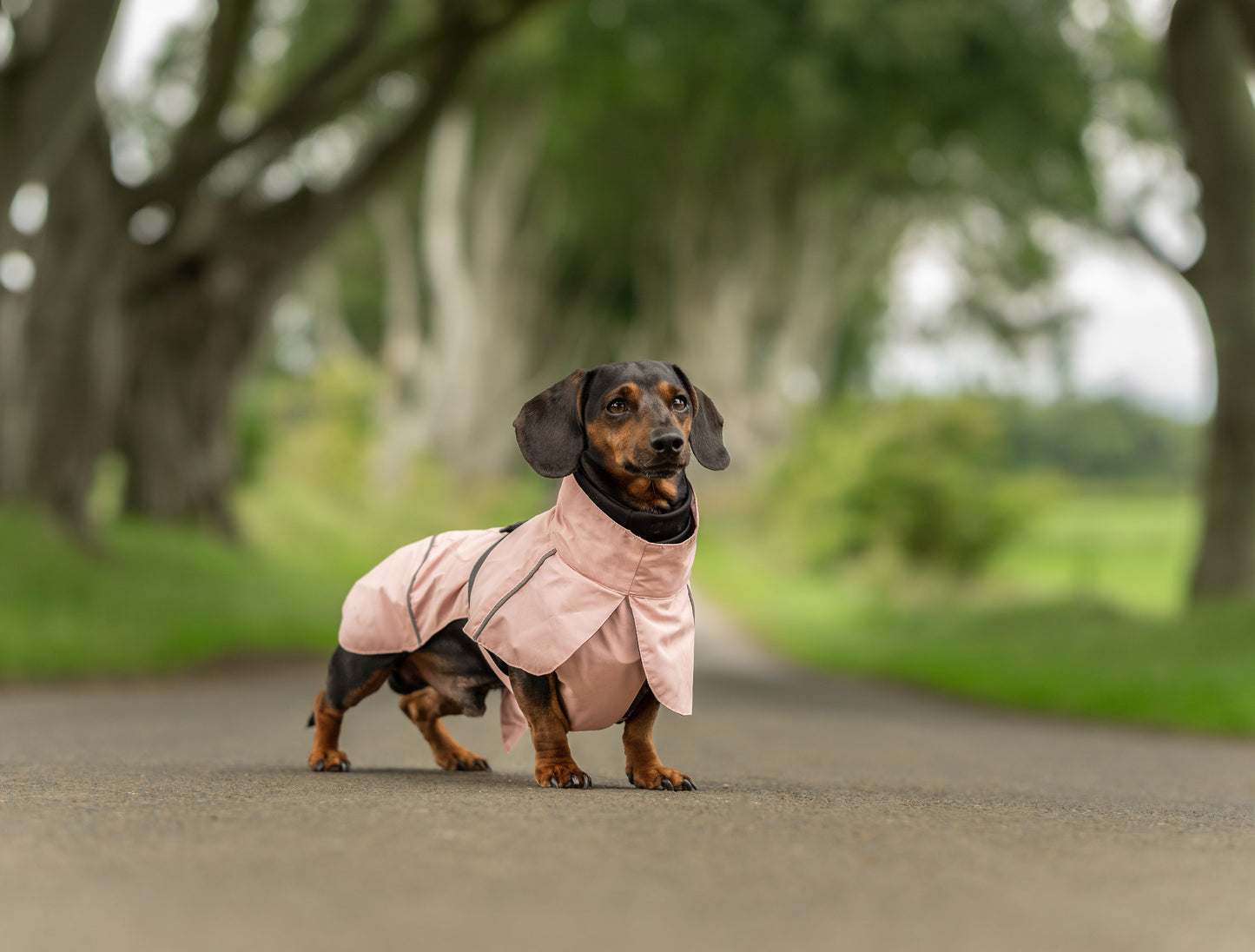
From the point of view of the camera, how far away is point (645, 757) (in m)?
4.83

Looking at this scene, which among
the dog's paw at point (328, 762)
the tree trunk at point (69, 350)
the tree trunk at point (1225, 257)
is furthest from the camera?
the tree trunk at point (69, 350)

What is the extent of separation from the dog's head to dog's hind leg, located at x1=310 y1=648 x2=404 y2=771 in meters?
1.02

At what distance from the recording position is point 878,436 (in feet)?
81.6

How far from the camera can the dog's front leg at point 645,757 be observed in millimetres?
4762

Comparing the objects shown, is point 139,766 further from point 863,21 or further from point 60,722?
point 863,21

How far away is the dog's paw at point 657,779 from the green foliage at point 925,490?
19194 mm

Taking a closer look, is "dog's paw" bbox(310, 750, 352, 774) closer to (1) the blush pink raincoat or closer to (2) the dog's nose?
(1) the blush pink raincoat

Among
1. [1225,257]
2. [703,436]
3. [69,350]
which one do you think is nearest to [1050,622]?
[1225,257]

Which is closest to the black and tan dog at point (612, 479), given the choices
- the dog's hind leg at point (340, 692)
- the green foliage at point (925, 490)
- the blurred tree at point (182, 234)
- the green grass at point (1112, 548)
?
the dog's hind leg at point (340, 692)

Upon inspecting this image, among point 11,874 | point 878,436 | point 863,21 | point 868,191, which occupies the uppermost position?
point 868,191

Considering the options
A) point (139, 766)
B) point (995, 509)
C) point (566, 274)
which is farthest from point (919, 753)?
point (566, 274)

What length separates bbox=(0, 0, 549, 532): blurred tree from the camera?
14453mm

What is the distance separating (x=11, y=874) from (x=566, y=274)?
43808mm

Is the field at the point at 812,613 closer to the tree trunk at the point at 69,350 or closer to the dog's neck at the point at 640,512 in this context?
the tree trunk at the point at 69,350
